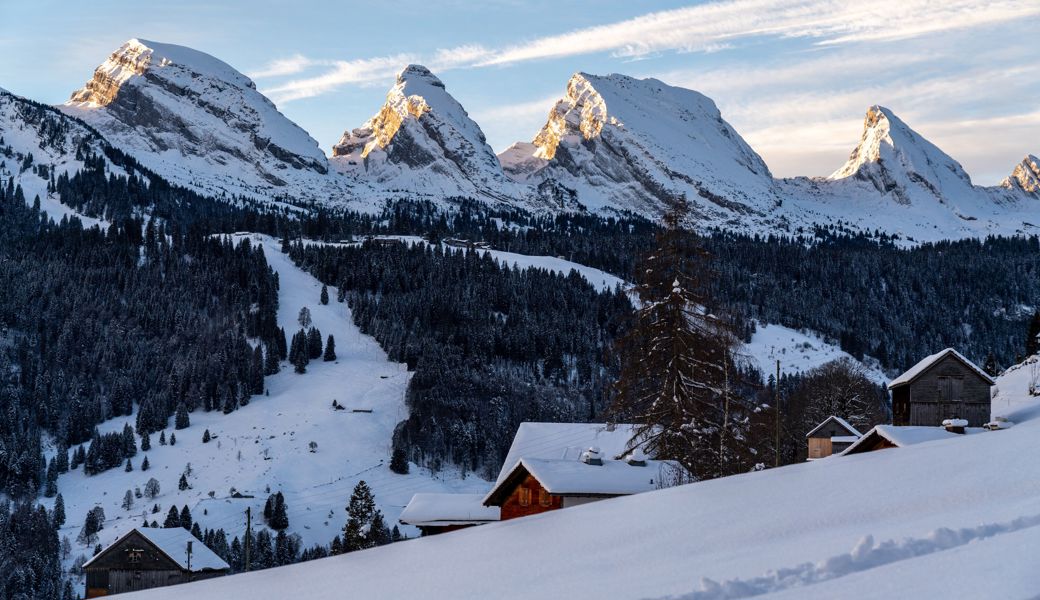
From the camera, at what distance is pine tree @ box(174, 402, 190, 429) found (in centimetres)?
14162

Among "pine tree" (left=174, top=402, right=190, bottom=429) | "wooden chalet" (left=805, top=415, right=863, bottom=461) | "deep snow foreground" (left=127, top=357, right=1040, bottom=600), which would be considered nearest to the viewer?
"deep snow foreground" (left=127, top=357, right=1040, bottom=600)

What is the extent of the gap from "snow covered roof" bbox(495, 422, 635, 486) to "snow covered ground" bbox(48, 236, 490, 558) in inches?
2218

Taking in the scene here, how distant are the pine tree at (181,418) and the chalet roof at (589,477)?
111 m

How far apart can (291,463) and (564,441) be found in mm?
82052

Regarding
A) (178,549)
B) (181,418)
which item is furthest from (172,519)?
(181,418)

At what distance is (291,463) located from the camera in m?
124

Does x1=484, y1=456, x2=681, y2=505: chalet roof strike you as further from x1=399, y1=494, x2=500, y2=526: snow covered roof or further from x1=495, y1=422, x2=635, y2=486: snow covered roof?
x1=495, y1=422, x2=635, y2=486: snow covered roof

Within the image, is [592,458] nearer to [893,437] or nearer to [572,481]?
[572,481]

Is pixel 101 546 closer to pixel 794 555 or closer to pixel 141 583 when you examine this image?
pixel 141 583

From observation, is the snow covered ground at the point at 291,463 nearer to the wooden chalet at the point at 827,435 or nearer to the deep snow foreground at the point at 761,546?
the wooden chalet at the point at 827,435

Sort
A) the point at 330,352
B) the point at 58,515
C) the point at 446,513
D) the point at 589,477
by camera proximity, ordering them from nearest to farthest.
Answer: the point at 589,477 → the point at 446,513 → the point at 58,515 → the point at 330,352

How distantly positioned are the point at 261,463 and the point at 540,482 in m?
92.2

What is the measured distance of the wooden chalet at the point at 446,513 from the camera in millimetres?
42000

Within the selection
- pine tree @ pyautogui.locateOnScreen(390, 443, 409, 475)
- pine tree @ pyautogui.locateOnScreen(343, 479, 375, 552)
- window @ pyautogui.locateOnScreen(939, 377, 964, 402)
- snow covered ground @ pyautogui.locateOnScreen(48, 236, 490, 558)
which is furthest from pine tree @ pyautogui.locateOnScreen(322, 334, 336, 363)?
window @ pyautogui.locateOnScreen(939, 377, 964, 402)
